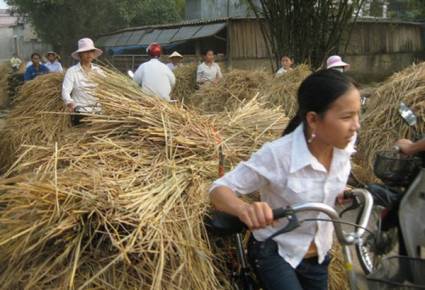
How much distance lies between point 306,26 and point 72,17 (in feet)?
72.4

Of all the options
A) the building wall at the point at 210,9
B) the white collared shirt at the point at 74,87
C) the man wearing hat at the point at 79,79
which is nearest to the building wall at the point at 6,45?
the building wall at the point at 210,9

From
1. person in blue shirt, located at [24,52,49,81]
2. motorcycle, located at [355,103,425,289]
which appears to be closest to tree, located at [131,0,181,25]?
person in blue shirt, located at [24,52,49,81]

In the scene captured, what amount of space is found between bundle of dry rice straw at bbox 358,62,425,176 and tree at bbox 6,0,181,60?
26.4 metres

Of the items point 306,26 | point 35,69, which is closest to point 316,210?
point 306,26

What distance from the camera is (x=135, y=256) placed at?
8.10 ft

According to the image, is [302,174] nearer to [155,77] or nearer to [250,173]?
[250,173]

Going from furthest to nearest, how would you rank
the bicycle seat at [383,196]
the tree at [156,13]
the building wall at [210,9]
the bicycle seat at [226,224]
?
the tree at [156,13], the building wall at [210,9], the bicycle seat at [383,196], the bicycle seat at [226,224]

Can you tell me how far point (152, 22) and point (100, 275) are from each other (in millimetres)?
33196

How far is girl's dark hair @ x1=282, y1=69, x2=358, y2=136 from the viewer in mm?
1996

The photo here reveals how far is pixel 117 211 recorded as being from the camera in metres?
2.53

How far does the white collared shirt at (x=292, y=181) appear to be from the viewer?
204cm

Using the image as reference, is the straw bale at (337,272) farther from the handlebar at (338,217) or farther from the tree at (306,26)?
the tree at (306,26)

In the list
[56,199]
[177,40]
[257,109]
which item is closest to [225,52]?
[177,40]

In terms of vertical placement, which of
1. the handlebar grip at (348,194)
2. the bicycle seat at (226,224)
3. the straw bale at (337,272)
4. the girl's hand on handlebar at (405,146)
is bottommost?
the straw bale at (337,272)
